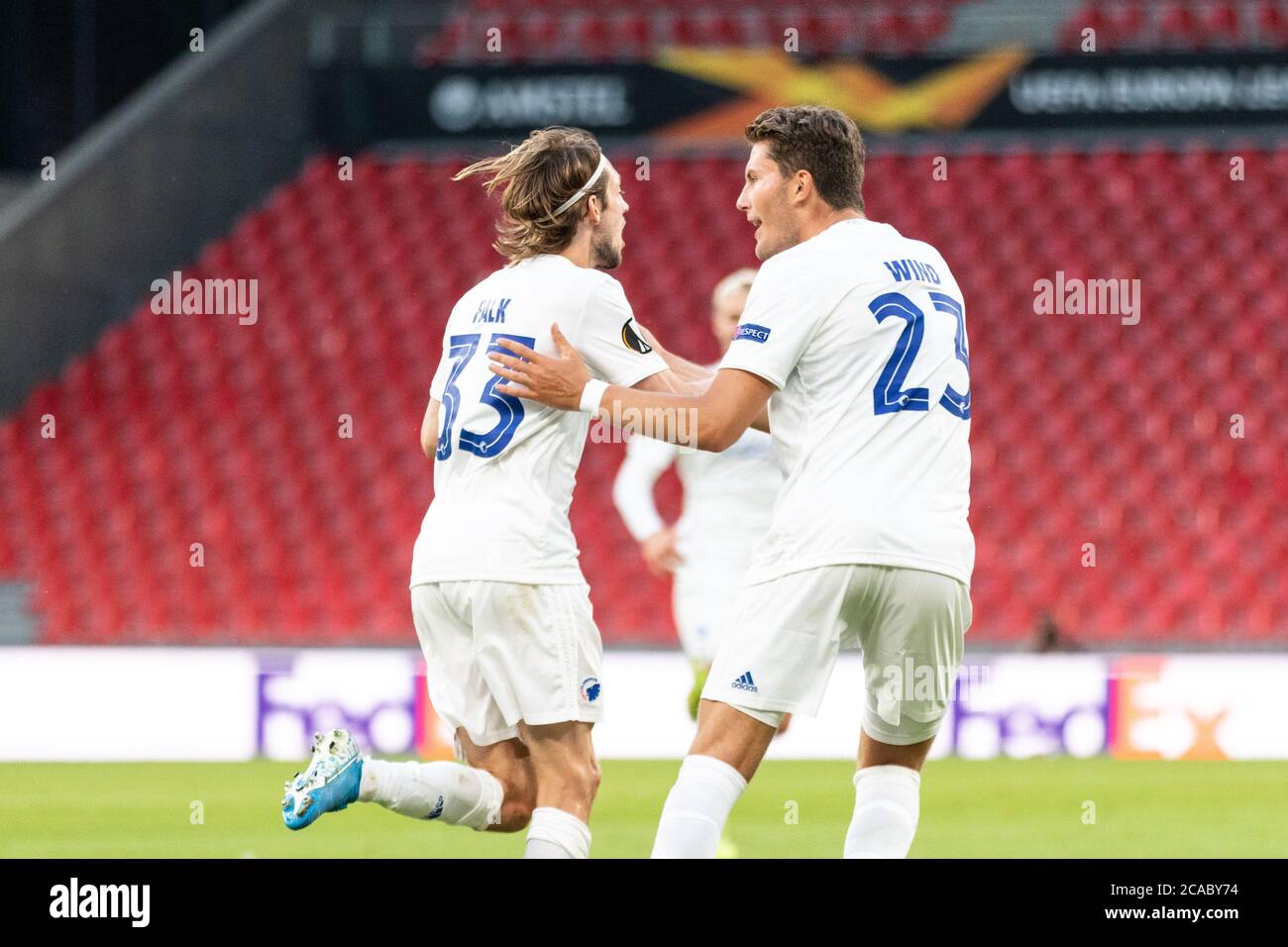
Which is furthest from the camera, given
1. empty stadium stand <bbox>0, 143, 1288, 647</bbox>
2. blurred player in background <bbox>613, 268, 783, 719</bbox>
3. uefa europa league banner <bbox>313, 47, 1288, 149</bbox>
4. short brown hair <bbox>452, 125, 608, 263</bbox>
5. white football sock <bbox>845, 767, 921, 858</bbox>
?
uefa europa league banner <bbox>313, 47, 1288, 149</bbox>

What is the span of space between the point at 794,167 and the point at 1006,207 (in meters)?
9.70

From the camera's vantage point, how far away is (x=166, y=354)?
13.7 m

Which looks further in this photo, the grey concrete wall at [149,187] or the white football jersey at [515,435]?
the grey concrete wall at [149,187]

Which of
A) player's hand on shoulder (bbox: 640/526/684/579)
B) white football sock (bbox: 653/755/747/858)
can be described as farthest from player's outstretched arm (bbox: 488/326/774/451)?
player's hand on shoulder (bbox: 640/526/684/579)

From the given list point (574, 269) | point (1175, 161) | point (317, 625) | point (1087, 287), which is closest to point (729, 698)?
point (574, 269)

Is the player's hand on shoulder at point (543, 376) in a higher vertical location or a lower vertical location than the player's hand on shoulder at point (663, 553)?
higher

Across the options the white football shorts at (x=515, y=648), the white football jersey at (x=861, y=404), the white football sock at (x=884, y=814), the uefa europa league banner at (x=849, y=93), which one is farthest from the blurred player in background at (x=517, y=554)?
the uefa europa league banner at (x=849, y=93)

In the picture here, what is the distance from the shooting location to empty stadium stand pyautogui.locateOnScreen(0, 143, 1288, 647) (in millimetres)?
11867

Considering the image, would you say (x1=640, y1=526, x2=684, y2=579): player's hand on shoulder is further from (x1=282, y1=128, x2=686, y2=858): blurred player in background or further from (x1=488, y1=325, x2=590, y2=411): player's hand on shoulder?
(x1=488, y1=325, x2=590, y2=411): player's hand on shoulder

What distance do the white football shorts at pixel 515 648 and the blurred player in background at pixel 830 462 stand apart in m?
0.36

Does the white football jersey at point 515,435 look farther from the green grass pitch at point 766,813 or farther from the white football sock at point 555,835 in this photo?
the green grass pitch at point 766,813

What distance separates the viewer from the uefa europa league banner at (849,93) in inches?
518

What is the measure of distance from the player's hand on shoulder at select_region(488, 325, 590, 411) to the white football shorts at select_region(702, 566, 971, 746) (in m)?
0.62

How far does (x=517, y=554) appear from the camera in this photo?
4316 mm
